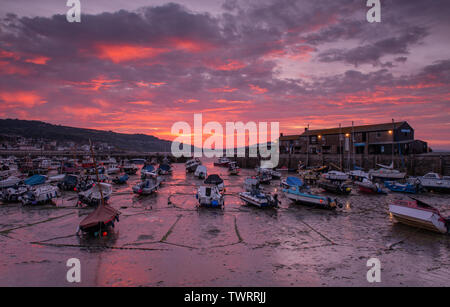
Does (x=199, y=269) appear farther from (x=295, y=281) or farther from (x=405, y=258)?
(x=405, y=258)

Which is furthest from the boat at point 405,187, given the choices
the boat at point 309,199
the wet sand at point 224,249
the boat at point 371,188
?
the boat at point 309,199

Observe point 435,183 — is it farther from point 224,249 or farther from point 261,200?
point 224,249

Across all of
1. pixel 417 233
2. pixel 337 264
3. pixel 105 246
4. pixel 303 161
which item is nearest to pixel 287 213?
pixel 417 233

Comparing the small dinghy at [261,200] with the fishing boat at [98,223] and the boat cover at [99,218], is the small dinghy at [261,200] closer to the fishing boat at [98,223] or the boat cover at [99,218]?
the boat cover at [99,218]

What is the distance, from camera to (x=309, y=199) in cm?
2605

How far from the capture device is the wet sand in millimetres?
11195

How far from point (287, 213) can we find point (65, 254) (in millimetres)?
17398

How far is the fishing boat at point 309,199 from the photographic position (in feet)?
82.1

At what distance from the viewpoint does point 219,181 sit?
34.3 meters

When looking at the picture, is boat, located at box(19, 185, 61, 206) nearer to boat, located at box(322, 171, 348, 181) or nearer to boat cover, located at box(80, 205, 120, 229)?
boat cover, located at box(80, 205, 120, 229)

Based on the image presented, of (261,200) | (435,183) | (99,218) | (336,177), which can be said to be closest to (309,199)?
(261,200)

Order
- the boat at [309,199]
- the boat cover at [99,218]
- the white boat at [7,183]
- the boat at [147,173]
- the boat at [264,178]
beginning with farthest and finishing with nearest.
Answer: the boat at [147,173], the boat at [264,178], the white boat at [7,183], the boat at [309,199], the boat cover at [99,218]

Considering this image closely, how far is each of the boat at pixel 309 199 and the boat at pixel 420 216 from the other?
A: 5.61m
